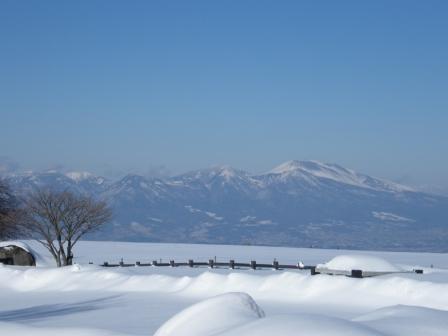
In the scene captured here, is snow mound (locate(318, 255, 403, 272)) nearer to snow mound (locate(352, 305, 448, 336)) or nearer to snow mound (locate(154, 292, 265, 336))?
snow mound (locate(352, 305, 448, 336))

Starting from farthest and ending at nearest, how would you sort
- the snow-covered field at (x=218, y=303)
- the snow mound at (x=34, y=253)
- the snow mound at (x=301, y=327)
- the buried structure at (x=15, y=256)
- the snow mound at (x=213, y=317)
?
the snow mound at (x=34, y=253) < the buried structure at (x=15, y=256) < the snow mound at (x=213, y=317) < the snow-covered field at (x=218, y=303) < the snow mound at (x=301, y=327)

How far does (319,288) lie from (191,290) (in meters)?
6.66

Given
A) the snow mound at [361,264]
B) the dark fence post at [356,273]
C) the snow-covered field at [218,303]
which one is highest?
the snow mound at [361,264]

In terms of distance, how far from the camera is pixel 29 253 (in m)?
61.1

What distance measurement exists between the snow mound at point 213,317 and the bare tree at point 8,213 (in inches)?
1975

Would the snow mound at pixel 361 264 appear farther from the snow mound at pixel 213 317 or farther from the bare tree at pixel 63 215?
the bare tree at pixel 63 215

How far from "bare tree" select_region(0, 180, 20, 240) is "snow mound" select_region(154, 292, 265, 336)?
50174mm

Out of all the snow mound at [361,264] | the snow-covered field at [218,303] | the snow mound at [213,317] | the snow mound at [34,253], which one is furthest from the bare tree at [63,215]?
the snow mound at [213,317]

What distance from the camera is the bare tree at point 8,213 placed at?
6203 cm

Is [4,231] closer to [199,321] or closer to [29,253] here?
[29,253]

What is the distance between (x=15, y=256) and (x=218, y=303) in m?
49.4

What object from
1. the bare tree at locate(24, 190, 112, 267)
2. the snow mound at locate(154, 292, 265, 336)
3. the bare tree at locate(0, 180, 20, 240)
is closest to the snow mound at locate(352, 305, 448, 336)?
the snow mound at locate(154, 292, 265, 336)

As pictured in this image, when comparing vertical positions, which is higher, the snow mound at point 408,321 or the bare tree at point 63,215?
the bare tree at point 63,215

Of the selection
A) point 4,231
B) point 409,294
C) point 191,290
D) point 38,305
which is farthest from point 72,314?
point 4,231
